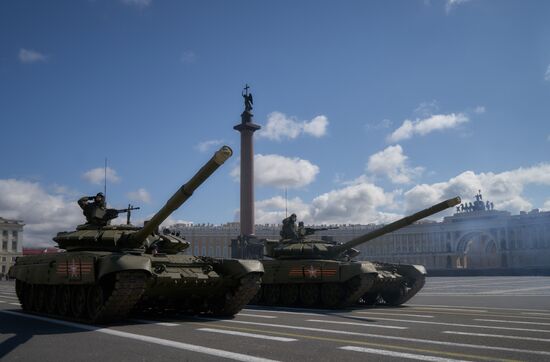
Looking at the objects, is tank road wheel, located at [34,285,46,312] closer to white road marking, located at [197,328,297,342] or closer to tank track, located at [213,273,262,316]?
tank track, located at [213,273,262,316]

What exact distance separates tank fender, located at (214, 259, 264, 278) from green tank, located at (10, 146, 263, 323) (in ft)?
0.04

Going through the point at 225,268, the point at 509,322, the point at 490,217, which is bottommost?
Result: the point at 509,322

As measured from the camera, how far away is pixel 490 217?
365ft

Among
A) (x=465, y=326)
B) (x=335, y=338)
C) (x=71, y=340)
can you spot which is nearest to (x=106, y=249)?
→ (x=71, y=340)

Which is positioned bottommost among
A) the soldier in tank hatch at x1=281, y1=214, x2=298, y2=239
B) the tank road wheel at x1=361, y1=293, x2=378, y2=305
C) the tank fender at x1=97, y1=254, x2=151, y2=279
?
the tank road wheel at x1=361, y1=293, x2=378, y2=305

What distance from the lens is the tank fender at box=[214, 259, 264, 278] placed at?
1427cm

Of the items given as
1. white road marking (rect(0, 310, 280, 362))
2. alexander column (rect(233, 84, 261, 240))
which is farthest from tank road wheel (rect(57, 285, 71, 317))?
alexander column (rect(233, 84, 261, 240))

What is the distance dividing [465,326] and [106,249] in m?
8.88

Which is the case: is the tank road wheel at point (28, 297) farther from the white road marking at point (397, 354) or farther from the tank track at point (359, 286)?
the white road marking at point (397, 354)

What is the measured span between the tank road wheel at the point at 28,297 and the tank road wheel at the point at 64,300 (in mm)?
2227

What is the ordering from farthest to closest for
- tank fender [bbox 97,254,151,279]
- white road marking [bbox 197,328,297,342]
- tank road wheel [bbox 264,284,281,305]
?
tank road wheel [bbox 264,284,281,305] < tank fender [bbox 97,254,151,279] < white road marking [bbox 197,328,297,342]

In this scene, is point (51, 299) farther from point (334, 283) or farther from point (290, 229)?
point (290, 229)

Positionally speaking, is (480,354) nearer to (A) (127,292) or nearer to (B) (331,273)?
(A) (127,292)

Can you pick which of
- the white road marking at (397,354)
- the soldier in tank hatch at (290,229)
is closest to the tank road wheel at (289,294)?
the soldier in tank hatch at (290,229)
